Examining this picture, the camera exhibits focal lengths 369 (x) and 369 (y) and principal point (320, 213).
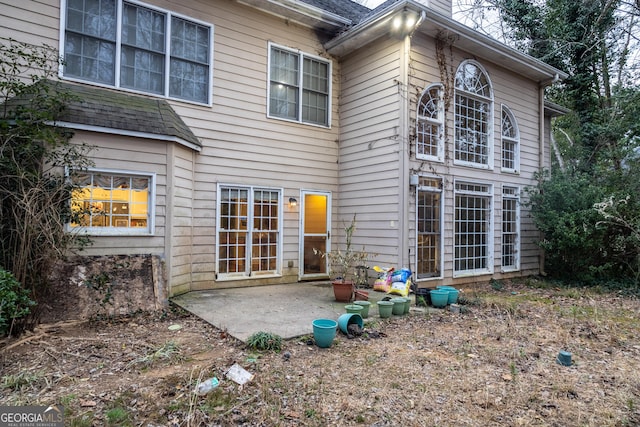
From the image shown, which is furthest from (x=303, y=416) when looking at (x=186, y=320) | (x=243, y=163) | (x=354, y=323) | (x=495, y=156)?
(x=495, y=156)

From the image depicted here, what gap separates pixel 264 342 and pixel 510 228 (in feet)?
27.3

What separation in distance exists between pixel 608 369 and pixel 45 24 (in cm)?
913

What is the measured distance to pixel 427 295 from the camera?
6.64 m

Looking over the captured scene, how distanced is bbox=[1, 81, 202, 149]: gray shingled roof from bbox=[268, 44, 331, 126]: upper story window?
2.41 meters

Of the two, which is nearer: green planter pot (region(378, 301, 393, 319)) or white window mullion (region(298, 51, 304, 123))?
green planter pot (region(378, 301, 393, 319))

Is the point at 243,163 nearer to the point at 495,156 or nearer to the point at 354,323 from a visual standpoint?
the point at 354,323

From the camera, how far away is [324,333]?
4262mm

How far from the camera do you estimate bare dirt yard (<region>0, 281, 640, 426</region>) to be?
2873mm

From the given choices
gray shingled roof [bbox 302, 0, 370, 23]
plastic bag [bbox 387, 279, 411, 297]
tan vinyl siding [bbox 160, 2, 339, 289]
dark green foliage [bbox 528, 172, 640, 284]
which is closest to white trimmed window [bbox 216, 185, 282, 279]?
tan vinyl siding [bbox 160, 2, 339, 289]

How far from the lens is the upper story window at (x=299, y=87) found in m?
8.38

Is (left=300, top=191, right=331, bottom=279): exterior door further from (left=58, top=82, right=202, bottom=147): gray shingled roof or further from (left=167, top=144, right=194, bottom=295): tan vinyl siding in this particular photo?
(left=58, top=82, right=202, bottom=147): gray shingled roof

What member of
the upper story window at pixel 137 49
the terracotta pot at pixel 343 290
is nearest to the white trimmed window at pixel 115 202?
the upper story window at pixel 137 49

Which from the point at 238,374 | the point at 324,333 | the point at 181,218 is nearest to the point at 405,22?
the point at 181,218

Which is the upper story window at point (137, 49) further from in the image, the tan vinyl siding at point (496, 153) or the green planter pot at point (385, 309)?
the green planter pot at point (385, 309)
